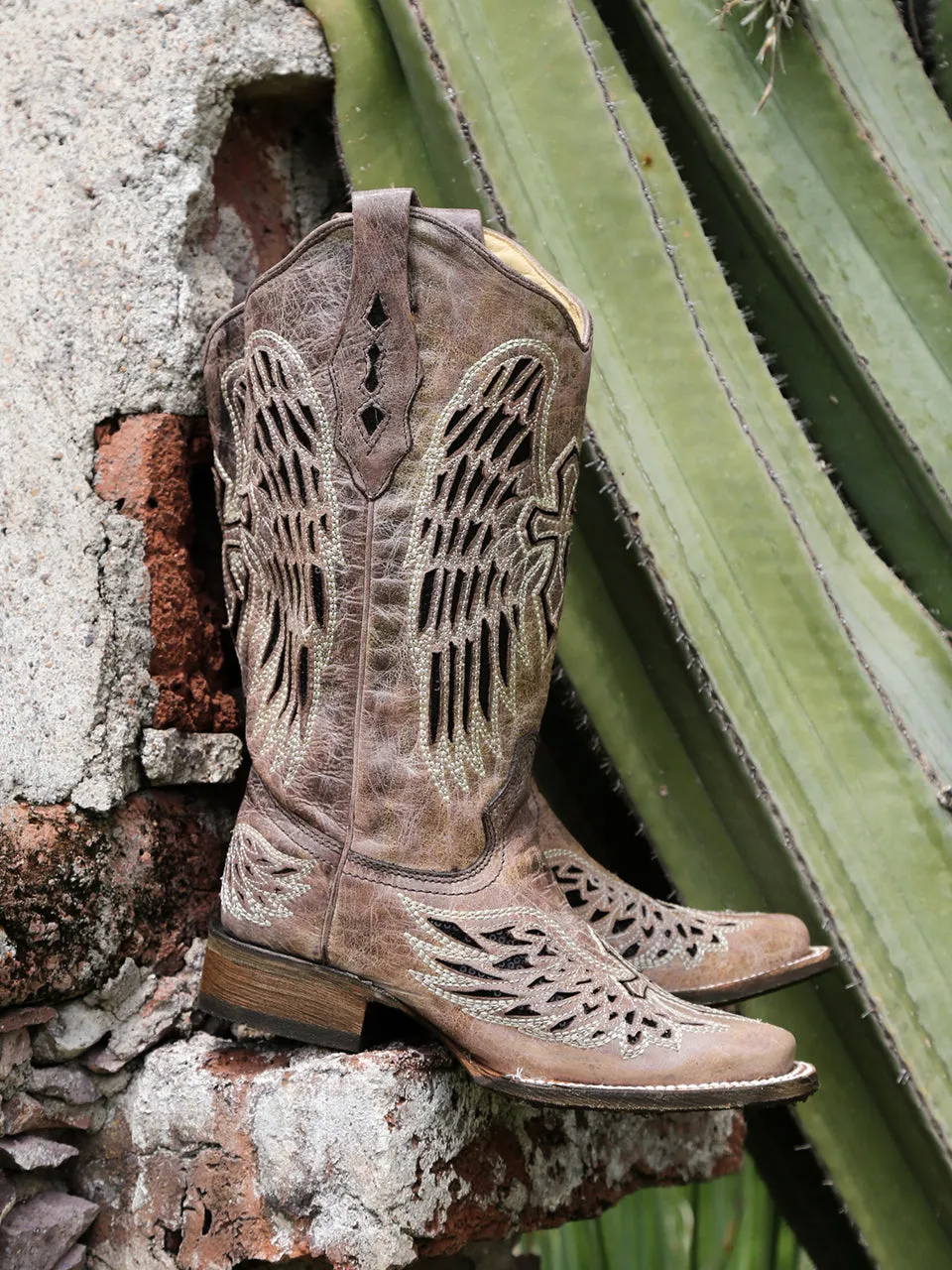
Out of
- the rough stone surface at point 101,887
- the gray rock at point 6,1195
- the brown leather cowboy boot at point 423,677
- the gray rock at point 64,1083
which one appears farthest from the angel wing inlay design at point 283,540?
the gray rock at point 6,1195

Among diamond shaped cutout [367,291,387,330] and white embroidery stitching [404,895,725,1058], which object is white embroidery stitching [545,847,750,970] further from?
diamond shaped cutout [367,291,387,330]

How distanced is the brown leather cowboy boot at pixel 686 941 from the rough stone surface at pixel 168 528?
0.48 meters

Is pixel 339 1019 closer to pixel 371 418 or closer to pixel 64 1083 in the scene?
pixel 64 1083

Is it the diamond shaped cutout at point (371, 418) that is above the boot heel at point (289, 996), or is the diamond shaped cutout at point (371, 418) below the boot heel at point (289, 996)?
above

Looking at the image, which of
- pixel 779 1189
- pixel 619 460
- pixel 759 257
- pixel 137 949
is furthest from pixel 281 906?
pixel 759 257

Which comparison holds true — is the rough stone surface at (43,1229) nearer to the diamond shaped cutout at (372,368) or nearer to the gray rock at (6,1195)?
the gray rock at (6,1195)

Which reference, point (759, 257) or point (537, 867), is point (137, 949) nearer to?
point (537, 867)

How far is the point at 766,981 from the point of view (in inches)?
58.9

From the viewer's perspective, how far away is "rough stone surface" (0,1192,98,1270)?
4.41 ft

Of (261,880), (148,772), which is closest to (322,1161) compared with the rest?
(261,880)

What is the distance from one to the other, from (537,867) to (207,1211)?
0.55 metres

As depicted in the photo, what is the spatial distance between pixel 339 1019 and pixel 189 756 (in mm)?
423

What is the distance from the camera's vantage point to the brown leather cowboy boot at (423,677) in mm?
1239

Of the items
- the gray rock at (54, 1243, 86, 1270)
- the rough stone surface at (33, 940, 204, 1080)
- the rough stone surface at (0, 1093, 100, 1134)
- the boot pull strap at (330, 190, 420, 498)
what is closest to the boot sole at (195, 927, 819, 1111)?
the rough stone surface at (33, 940, 204, 1080)
